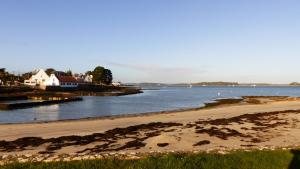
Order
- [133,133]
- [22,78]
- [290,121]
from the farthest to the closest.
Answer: [22,78]
[290,121]
[133,133]

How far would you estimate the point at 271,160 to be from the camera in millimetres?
13609

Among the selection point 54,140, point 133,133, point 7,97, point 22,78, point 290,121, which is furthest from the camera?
point 22,78

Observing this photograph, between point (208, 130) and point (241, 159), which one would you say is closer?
point (241, 159)

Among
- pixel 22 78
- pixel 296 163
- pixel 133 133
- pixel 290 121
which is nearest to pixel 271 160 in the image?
pixel 296 163

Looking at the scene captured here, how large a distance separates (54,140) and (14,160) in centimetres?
1169

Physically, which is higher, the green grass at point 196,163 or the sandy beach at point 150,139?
the green grass at point 196,163

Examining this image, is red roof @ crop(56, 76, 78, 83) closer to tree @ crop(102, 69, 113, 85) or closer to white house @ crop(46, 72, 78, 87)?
white house @ crop(46, 72, 78, 87)

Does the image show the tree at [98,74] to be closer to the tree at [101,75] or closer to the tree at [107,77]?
the tree at [101,75]

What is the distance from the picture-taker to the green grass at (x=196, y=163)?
40.1 ft

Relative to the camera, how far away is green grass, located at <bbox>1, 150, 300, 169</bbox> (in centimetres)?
1223

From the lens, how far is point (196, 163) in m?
12.7

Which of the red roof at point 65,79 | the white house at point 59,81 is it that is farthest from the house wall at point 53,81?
the red roof at point 65,79

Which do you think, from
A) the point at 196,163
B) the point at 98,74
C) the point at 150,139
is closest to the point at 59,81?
the point at 98,74

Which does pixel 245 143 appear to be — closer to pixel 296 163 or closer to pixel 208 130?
pixel 208 130
